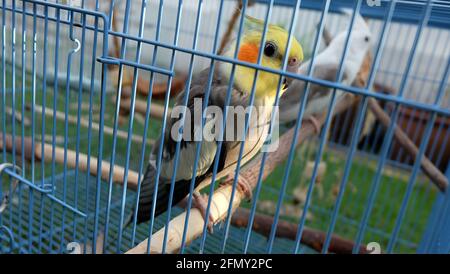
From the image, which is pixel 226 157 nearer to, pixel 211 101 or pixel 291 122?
pixel 211 101

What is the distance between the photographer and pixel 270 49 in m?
0.52

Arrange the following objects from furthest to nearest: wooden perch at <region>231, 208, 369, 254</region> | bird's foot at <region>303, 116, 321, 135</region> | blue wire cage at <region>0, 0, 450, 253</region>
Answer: bird's foot at <region>303, 116, 321, 135</region> < wooden perch at <region>231, 208, 369, 254</region> < blue wire cage at <region>0, 0, 450, 253</region>

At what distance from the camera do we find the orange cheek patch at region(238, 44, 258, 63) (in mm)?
540

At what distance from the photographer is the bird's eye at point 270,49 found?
0.52 meters

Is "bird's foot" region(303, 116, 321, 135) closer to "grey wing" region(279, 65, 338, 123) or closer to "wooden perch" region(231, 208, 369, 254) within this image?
"grey wing" region(279, 65, 338, 123)

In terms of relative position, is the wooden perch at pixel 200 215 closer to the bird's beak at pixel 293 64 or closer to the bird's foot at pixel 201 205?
the bird's foot at pixel 201 205

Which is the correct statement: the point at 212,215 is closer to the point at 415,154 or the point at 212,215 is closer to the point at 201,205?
the point at 201,205

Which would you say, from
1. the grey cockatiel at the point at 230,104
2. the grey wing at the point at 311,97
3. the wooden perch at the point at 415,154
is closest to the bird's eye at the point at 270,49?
the grey cockatiel at the point at 230,104

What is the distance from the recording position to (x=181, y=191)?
0.70 metres

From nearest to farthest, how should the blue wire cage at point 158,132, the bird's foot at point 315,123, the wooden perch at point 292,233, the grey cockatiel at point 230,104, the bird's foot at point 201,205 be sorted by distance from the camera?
the blue wire cage at point 158,132 → the grey cockatiel at point 230,104 → the bird's foot at point 201,205 → the wooden perch at point 292,233 → the bird's foot at point 315,123

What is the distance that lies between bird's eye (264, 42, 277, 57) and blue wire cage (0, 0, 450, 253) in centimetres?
6

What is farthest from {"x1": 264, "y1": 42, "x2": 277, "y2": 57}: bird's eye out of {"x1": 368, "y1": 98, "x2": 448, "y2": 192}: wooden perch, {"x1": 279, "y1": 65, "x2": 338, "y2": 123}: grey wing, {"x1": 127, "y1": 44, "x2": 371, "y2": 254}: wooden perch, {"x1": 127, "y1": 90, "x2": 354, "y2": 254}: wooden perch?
{"x1": 279, "y1": 65, "x2": 338, "y2": 123}: grey wing
